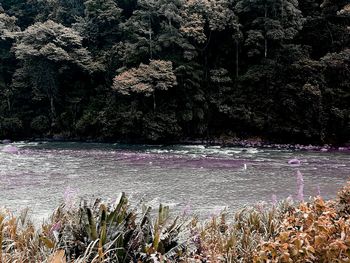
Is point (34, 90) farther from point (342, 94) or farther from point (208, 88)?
point (342, 94)

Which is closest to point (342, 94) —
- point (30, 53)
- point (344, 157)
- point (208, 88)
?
point (344, 157)

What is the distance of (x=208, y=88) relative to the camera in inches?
1099

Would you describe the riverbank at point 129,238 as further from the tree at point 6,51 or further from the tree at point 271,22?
the tree at point 6,51

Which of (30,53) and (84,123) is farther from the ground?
(30,53)

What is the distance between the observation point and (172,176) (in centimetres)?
1584

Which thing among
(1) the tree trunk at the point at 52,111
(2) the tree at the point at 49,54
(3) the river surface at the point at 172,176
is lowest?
(3) the river surface at the point at 172,176

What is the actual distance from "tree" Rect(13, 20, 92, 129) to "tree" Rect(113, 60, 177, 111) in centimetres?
542

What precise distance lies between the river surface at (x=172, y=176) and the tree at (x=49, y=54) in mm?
8490

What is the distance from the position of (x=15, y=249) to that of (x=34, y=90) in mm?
29471

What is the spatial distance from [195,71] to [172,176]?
41.9ft

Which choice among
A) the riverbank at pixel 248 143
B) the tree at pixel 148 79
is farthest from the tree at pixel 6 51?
the tree at pixel 148 79

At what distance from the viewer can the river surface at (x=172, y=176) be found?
482 inches

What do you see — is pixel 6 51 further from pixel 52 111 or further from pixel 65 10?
pixel 52 111

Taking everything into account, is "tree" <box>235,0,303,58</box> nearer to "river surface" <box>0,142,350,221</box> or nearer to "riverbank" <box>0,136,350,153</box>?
"riverbank" <box>0,136,350,153</box>
